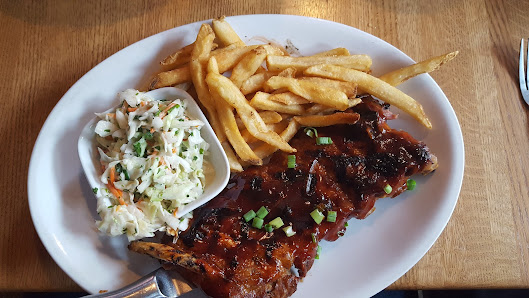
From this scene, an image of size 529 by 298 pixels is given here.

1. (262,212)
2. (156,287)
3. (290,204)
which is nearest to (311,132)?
(290,204)

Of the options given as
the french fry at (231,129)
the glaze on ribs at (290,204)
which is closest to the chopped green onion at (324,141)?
the glaze on ribs at (290,204)

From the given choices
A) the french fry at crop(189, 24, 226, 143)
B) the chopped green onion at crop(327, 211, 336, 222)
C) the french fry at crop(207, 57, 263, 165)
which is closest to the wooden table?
the french fry at crop(189, 24, 226, 143)

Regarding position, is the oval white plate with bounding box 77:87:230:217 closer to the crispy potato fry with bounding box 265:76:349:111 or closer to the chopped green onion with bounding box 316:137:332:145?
the crispy potato fry with bounding box 265:76:349:111

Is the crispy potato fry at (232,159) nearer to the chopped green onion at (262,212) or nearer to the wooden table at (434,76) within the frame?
the chopped green onion at (262,212)

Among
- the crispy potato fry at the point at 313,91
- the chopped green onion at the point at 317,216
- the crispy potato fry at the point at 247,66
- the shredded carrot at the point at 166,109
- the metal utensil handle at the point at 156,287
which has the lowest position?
the metal utensil handle at the point at 156,287

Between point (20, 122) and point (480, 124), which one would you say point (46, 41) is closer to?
point (20, 122)

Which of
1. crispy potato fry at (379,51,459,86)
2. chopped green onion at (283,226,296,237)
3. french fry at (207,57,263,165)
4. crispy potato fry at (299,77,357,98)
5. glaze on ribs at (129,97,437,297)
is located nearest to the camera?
glaze on ribs at (129,97,437,297)
